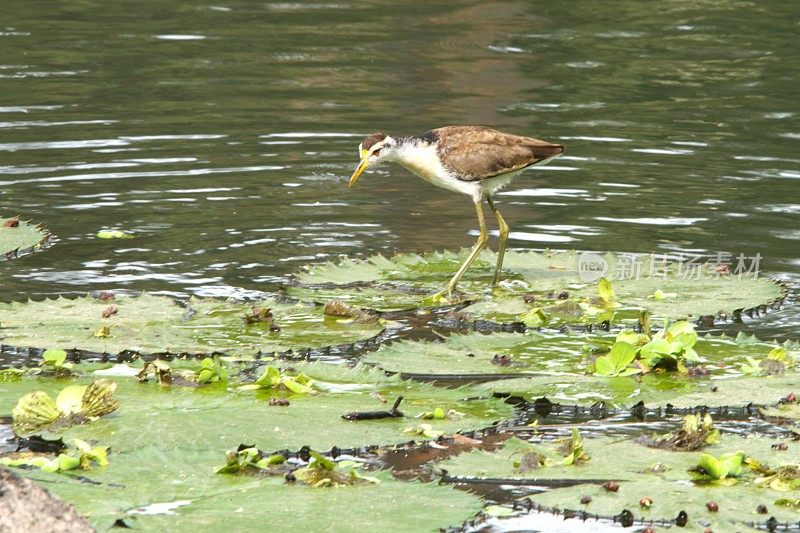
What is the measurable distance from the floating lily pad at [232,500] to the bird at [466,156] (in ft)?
13.2

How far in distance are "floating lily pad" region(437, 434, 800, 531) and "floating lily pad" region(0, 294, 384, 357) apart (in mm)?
1832

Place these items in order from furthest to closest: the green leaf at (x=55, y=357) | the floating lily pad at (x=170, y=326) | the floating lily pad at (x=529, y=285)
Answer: the floating lily pad at (x=529, y=285)
the floating lily pad at (x=170, y=326)
the green leaf at (x=55, y=357)

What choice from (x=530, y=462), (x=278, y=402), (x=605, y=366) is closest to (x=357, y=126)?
(x=605, y=366)

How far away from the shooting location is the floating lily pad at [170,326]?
267 inches

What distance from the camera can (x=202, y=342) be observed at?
6863mm

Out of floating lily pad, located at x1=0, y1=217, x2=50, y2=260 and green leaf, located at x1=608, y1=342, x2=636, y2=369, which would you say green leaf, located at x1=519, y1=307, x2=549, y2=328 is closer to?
green leaf, located at x1=608, y1=342, x2=636, y2=369

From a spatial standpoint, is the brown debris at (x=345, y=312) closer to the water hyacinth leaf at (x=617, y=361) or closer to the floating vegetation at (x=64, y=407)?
the water hyacinth leaf at (x=617, y=361)

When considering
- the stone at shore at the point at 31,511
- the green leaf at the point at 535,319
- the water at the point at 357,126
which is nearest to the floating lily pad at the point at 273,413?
the green leaf at the point at 535,319

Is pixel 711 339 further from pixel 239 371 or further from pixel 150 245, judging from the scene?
pixel 150 245

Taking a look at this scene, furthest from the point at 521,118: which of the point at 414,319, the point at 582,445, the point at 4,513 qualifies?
the point at 4,513

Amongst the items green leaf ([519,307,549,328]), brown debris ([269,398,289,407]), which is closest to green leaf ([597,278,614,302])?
green leaf ([519,307,549,328])

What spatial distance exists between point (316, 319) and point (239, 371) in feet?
3.83

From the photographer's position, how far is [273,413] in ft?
18.6

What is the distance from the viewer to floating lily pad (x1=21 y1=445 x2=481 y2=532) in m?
4.48
